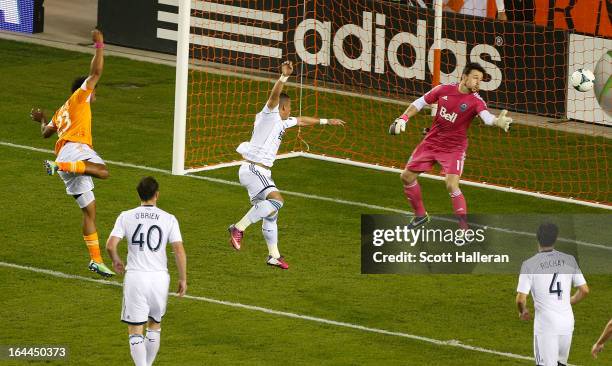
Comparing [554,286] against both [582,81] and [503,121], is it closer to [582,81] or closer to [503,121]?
[503,121]

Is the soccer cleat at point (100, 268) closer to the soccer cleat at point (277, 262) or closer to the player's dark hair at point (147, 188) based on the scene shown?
the soccer cleat at point (277, 262)

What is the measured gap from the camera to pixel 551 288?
39.6ft

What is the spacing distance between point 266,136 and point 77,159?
7.05 ft

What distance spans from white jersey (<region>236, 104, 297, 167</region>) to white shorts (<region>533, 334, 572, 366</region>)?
4896mm

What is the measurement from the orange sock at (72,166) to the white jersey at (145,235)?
9.55ft

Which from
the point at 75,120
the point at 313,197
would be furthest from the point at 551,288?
the point at 313,197

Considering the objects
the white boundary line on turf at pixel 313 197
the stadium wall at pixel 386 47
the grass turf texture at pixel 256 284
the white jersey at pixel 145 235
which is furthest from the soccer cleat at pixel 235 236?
the stadium wall at pixel 386 47

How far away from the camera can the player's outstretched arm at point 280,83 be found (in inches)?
595

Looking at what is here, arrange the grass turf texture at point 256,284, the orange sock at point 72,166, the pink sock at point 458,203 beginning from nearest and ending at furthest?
the grass turf texture at point 256,284
the orange sock at point 72,166
the pink sock at point 458,203

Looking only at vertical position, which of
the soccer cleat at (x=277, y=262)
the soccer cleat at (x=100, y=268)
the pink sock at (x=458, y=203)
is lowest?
the soccer cleat at (x=100, y=268)

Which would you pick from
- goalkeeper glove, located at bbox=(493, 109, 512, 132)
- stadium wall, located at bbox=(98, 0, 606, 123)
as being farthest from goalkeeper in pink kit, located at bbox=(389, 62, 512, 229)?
stadium wall, located at bbox=(98, 0, 606, 123)

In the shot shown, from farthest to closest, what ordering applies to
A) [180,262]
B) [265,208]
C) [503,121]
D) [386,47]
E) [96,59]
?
[386,47]
[265,208]
[503,121]
[96,59]
[180,262]

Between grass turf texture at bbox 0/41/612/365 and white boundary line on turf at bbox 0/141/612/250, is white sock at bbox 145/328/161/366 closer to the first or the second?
grass turf texture at bbox 0/41/612/365

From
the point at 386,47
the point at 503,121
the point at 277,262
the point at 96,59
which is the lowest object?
the point at 277,262
